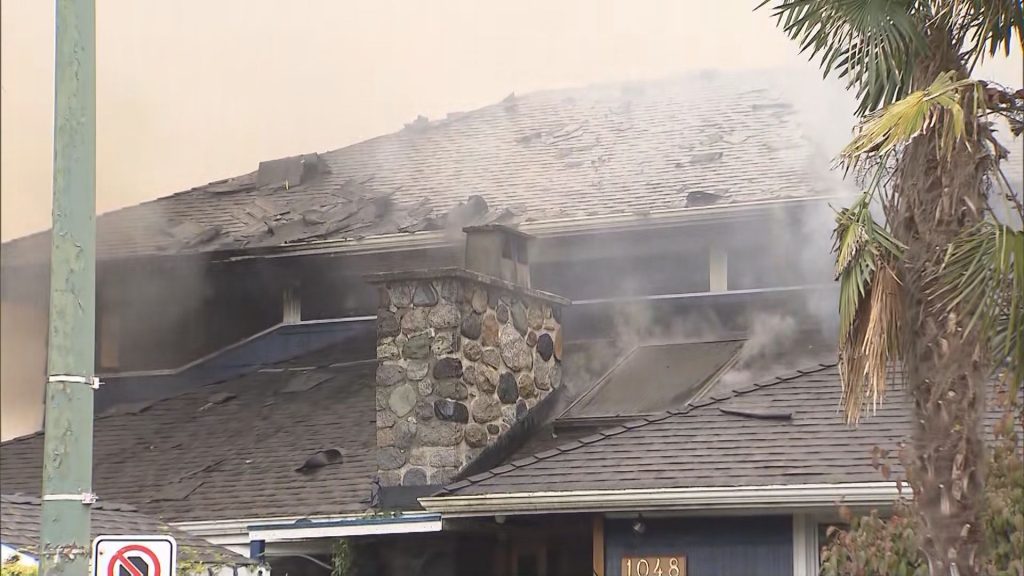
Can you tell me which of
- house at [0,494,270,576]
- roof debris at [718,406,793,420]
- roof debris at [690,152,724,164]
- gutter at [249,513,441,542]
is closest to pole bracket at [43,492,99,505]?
house at [0,494,270,576]

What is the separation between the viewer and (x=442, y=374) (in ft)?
37.0

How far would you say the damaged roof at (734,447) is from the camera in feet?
32.2

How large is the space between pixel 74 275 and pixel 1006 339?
3.81 metres

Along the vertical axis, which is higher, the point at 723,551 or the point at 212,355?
the point at 212,355

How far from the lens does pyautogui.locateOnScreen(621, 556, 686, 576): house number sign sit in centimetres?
1027

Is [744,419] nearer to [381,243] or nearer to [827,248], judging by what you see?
[827,248]

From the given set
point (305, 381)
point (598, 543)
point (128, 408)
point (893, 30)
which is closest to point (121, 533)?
point (598, 543)

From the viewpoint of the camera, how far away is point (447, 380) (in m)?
11.3

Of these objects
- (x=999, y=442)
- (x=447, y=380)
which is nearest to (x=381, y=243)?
(x=447, y=380)

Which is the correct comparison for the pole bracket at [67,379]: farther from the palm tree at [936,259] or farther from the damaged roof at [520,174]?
the damaged roof at [520,174]

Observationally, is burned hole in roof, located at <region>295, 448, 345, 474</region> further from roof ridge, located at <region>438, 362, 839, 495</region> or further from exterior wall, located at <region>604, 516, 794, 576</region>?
exterior wall, located at <region>604, 516, 794, 576</region>

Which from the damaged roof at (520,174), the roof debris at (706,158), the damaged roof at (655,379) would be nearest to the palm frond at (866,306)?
the damaged roof at (655,379)

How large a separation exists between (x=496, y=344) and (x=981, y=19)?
4.51 metres

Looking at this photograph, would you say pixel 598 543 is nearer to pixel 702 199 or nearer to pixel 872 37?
pixel 702 199
